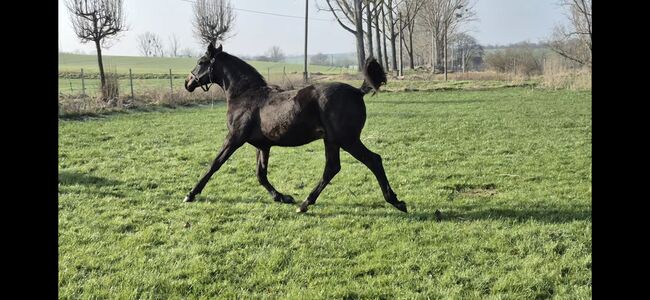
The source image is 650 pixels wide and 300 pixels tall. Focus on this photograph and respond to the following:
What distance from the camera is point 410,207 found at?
5875mm

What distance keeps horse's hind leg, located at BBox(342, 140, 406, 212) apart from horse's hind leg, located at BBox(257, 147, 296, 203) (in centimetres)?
120

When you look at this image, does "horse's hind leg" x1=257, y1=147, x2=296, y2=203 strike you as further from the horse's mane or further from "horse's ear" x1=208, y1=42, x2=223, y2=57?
"horse's ear" x1=208, y1=42, x2=223, y2=57

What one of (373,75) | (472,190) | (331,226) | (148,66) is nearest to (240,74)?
(373,75)

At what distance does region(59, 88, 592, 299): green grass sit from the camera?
12.1ft

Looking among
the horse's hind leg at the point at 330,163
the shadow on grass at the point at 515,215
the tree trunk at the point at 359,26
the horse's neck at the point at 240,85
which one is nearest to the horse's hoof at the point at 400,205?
the shadow on grass at the point at 515,215

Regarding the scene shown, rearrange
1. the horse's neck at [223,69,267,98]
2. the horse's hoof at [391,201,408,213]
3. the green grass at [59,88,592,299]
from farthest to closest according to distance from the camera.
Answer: the horse's neck at [223,69,267,98]
the horse's hoof at [391,201,408,213]
the green grass at [59,88,592,299]

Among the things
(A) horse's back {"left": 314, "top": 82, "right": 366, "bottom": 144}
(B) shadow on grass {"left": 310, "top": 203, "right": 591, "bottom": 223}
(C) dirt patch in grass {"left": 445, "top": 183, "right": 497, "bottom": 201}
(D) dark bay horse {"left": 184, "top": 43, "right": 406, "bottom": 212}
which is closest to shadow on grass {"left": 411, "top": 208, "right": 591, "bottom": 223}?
(B) shadow on grass {"left": 310, "top": 203, "right": 591, "bottom": 223}

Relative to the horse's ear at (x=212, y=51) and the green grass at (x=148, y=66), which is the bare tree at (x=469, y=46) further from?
the horse's ear at (x=212, y=51)

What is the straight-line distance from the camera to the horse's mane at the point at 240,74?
611 cm

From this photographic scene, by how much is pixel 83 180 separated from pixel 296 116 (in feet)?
13.1
